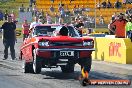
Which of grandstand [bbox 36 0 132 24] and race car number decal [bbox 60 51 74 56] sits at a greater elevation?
grandstand [bbox 36 0 132 24]

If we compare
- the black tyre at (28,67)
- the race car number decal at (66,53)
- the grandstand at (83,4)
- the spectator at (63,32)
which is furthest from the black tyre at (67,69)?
the grandstand at (83,4)

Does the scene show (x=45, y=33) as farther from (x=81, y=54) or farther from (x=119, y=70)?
(x=119, y=70)

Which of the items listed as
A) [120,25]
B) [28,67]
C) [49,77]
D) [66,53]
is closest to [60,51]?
[66,53]

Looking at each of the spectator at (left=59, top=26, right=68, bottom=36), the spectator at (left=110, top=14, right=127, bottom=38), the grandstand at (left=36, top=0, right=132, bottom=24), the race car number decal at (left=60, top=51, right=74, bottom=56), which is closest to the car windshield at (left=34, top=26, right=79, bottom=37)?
the spectator at (left=59, top=26, right=68, bottom=36)

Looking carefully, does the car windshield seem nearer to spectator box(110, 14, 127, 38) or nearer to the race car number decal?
the race car number decal

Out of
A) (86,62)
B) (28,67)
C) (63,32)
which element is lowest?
(28,67)

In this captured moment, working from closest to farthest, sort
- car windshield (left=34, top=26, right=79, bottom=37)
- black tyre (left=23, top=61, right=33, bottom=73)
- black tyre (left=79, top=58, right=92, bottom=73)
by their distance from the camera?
black tyre (left=79, top=58, right=92, bottom=73) → car windshield (left=34, top=26, right=79, bottom=37) → black tyre (left=23, top=61, right=33, bottom=73)

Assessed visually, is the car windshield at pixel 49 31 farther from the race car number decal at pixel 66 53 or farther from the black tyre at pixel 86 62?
the race car number decal at pixel 66 53

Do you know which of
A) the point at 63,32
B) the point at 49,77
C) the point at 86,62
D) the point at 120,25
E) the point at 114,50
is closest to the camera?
the point at 86,62

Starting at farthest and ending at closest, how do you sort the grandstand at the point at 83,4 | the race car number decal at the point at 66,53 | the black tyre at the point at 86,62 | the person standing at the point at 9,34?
the grandstand at the point at 83,4
the person standing at the point at 9,34
the black tyre at the point at 86,62
the race car number decal at the point at 66,53

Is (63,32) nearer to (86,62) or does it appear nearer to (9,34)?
(86,62)

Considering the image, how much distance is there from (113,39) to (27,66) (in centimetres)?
553

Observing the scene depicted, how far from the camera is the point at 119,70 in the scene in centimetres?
1639

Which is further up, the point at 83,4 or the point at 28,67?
the point at 83,4
